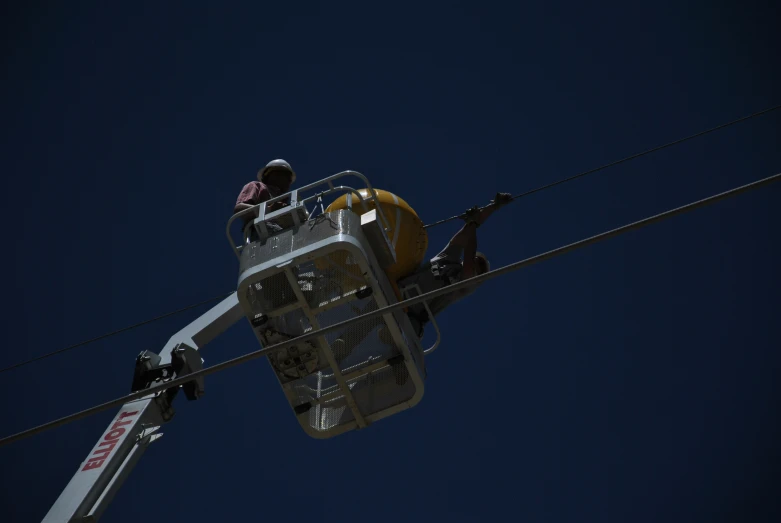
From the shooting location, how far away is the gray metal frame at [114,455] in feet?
23.7

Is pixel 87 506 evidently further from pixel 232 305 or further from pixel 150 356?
pixel 232 305

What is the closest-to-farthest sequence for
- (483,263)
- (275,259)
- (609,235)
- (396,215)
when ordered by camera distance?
(609,235) < (275,259) < (396,215) < (483,263)

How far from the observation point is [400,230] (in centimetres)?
840

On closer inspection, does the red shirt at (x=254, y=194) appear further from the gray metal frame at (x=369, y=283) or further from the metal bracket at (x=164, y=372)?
the metal bracket at (x=164, y=372)

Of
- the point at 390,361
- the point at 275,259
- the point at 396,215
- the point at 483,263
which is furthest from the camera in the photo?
the point at 483,263

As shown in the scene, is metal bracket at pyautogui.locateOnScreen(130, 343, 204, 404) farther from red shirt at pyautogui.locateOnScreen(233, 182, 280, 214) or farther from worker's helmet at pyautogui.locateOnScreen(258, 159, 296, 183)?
worker's helmet at pyautogui.locateOnScreen(258, 159, 296, 183)

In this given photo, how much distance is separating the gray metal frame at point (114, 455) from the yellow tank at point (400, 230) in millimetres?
2100

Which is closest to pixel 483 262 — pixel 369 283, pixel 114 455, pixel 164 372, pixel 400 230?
pixel 400 230

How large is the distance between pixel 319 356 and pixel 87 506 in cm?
216

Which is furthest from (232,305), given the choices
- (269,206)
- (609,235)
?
(609,235)

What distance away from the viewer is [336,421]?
805 centimetres

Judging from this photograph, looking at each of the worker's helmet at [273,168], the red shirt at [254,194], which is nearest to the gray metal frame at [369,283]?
the red shirt at [254,194]

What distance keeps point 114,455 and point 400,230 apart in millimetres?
3126

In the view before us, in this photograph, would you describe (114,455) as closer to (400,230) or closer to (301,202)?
(301,202)
